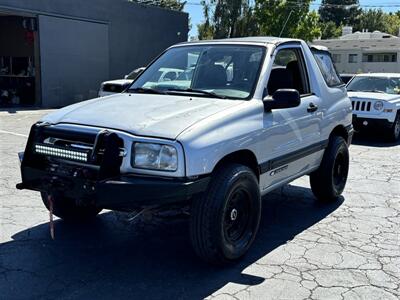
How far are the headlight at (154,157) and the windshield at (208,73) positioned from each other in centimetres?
110

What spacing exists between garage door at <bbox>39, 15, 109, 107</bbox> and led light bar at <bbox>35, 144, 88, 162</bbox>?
1645cm

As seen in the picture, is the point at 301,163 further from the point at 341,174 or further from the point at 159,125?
the point at 159,125

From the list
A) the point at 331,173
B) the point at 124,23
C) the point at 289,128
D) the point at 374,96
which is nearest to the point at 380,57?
the point at 124,23

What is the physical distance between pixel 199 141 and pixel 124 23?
20.9 metres

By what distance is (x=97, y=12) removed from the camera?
21.8 metres

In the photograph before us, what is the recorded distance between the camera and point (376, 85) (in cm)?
1306

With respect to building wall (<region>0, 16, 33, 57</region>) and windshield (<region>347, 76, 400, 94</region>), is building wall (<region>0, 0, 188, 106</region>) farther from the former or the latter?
windshield (<region>347, 76, 400, 94</region>)

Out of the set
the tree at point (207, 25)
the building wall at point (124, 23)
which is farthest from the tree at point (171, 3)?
the building wall at point (124, 23)

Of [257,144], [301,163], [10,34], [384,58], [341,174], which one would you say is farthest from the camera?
[384,58]

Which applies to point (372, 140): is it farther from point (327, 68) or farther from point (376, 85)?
point (327, 68)

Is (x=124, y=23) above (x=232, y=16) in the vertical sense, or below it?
below

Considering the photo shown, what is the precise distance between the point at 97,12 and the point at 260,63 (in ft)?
60.3

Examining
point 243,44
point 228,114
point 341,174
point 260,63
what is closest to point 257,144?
point 228,114

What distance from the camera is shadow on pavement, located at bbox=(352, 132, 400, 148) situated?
11.7 metres
